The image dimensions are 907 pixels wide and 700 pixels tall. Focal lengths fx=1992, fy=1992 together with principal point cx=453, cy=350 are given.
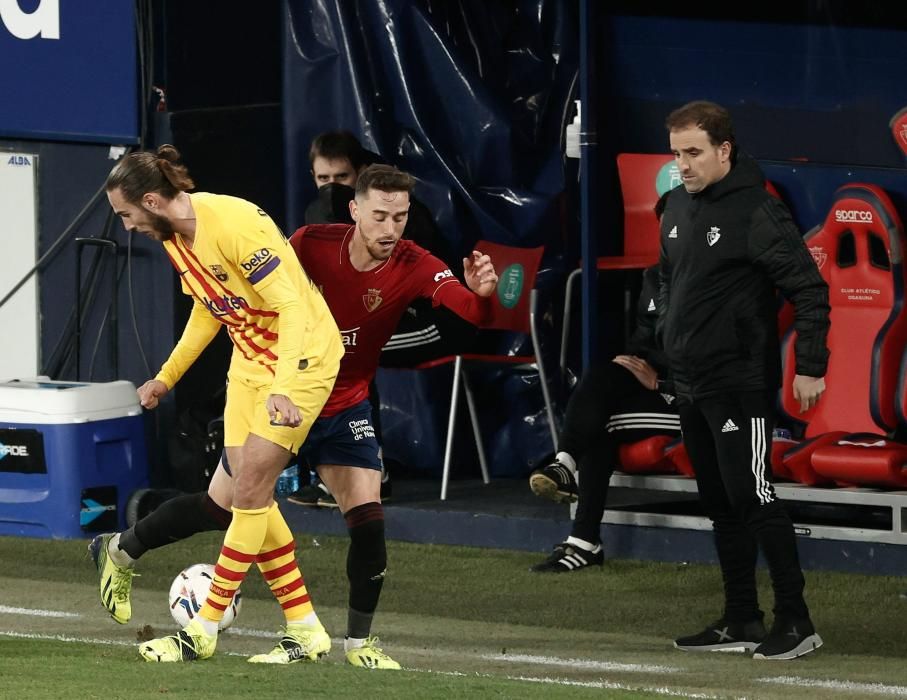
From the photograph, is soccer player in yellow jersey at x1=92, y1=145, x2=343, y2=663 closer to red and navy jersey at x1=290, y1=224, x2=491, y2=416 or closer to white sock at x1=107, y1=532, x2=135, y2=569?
red and navy jersey at x1=290, y1=224, x2=491, y2=416

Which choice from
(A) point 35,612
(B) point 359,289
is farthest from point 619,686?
(A) point 35,612

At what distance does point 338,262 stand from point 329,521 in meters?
2.94

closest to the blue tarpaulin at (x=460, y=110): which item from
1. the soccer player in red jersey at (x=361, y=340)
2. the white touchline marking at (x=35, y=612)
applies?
the white touchline marking at (x=35, y=612)

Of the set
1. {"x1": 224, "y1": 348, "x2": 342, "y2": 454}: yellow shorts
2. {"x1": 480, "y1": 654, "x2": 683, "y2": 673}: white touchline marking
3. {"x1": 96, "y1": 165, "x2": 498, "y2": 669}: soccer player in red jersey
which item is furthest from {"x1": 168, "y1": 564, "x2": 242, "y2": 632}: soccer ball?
{"x1": 480, "y1": 654, "x2": 683, "y2": 673}: white touchline marking

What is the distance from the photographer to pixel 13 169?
33.9 ft

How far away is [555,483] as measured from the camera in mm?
7941

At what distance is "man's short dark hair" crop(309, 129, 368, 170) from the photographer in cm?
898

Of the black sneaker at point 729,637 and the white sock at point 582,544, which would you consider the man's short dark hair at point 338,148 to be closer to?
the white sock at point 582,544

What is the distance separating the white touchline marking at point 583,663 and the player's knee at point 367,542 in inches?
23.2

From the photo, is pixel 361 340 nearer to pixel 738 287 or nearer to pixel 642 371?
pixel 738 287

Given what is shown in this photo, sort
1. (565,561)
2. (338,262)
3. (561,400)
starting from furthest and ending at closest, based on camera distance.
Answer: (561,400), (565,561), (338,262)

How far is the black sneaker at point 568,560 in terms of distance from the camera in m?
8.13

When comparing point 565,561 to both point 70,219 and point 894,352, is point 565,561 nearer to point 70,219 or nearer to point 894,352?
point 894,352

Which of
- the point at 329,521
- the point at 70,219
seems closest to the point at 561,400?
the point at 329,521
